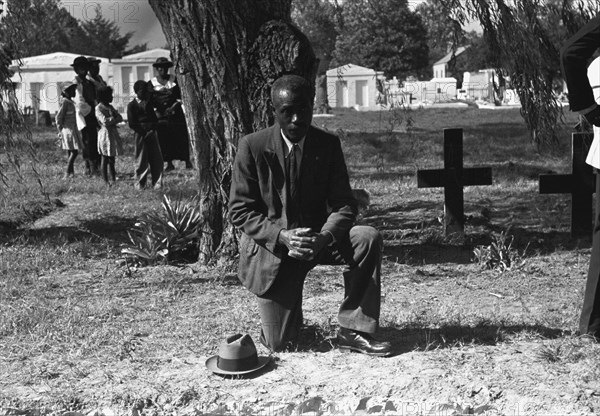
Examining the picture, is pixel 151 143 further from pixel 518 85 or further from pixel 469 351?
pixel 469 351

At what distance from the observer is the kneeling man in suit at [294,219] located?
495cm

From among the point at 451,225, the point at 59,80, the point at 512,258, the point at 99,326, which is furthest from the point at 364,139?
the point at 59,80

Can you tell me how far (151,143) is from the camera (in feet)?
41.9

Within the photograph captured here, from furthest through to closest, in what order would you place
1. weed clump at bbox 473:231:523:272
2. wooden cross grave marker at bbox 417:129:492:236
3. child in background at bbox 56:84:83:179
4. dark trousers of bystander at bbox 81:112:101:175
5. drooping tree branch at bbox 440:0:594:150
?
1. child in background at bbox 56:84:83:179
2. dark trousers of bystander at bbox 81:112:101:175
3. wooden cross grave marker at bbox 417:129:492:236
4. drooping tree branch at bbox 440:0:594:150
5. weed clump at bbox 473:231:523:272

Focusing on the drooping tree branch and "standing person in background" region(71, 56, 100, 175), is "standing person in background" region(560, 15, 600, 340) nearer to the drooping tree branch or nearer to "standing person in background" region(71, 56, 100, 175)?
the drooping tree branch

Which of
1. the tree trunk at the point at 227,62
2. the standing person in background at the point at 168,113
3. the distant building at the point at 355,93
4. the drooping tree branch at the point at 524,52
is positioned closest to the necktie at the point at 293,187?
the tree trunk at the point at 227,62

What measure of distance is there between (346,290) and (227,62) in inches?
104

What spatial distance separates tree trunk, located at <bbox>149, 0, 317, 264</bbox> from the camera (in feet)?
22.7

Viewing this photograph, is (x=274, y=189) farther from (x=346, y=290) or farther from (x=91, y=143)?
Answer: (x=91, y=143)

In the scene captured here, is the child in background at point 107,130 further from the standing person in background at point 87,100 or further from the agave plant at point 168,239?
the agave plant at point 168,239

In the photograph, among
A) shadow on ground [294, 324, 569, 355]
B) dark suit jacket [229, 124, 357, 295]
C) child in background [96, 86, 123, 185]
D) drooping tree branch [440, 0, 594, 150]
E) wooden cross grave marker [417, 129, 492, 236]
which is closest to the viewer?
dark suit jacket [229, 124, 357, 295]

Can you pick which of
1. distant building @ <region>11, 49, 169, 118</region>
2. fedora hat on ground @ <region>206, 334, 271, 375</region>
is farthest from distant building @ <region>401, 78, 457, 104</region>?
fedora hat on ground @ <region>206, 334, 271, 375</region>

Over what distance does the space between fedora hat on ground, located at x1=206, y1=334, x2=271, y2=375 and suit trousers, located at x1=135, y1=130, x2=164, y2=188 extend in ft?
26.9

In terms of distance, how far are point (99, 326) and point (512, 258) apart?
3403 mm
